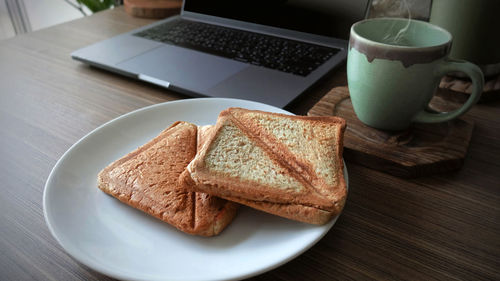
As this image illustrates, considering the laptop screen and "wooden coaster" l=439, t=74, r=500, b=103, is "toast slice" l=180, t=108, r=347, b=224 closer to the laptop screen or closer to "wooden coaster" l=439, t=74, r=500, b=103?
"wooden coaster" l=439, t=74, r=500, b=103

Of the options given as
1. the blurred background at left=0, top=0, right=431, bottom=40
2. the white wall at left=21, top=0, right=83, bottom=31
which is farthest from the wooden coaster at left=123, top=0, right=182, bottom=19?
the white wall at left=21, top=0, right=83, bottom=31

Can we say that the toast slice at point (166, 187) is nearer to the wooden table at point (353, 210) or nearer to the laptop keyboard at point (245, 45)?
the wooden table at point (353, 210)

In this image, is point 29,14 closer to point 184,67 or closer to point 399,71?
point 184,67

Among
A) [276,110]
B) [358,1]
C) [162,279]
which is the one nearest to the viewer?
[162,279]

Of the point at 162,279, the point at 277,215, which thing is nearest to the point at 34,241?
the point at 162,279

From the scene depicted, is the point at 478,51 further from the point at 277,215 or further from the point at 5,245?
the point at 5,245

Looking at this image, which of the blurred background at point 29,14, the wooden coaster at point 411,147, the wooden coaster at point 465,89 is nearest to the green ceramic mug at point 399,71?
the wooden coaster at point 411,147

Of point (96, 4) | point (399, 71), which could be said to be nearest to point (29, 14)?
point (96, 4)
